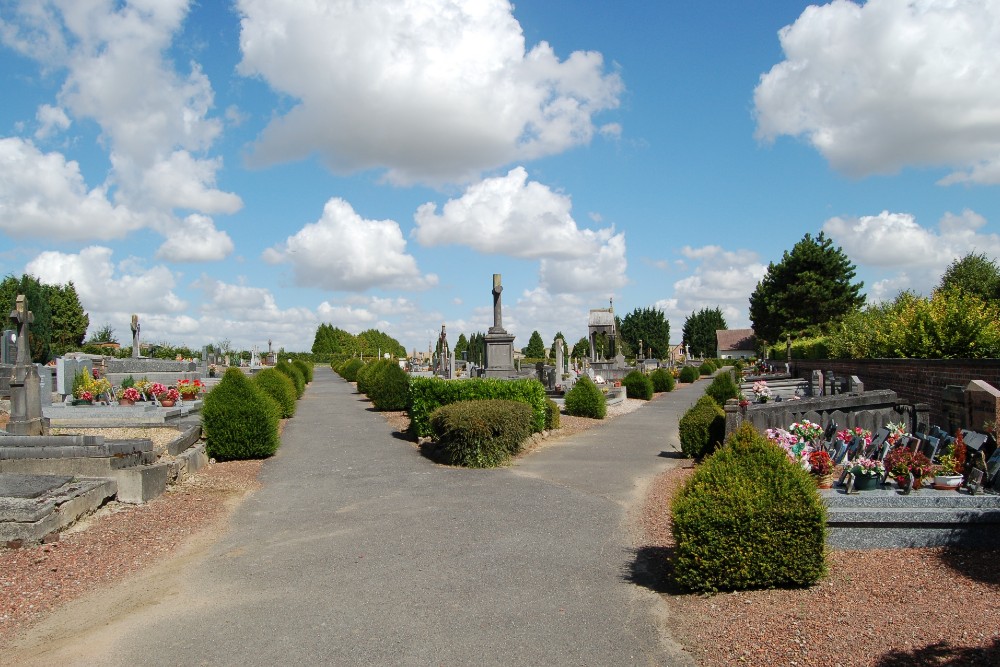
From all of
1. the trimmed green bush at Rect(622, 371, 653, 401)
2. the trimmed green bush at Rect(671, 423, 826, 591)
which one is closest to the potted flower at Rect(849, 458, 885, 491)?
the trimmed green bush at Rect(671, 423, 826, 591)

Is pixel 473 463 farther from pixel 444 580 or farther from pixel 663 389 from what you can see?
pixel 663 389

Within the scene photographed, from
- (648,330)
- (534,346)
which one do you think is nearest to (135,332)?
(534,346)

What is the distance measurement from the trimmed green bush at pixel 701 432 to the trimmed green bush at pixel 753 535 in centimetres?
697

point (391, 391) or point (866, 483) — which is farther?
point (391, 391)

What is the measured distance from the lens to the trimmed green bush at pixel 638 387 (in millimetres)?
29453

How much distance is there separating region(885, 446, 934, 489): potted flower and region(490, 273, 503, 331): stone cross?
13658mm

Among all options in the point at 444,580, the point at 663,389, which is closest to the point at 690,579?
the point at 444,580

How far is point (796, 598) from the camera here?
5.07m

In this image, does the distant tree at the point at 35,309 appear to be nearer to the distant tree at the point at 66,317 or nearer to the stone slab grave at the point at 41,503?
the distant tree at the point at 66,317

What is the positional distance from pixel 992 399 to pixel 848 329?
18.4 metres

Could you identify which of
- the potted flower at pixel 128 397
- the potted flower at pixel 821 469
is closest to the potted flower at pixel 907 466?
the potted flower at pixel 821 469

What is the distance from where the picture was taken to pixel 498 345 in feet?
65.2

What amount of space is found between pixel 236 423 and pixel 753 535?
10019mm

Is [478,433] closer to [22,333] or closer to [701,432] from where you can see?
[701,432]
